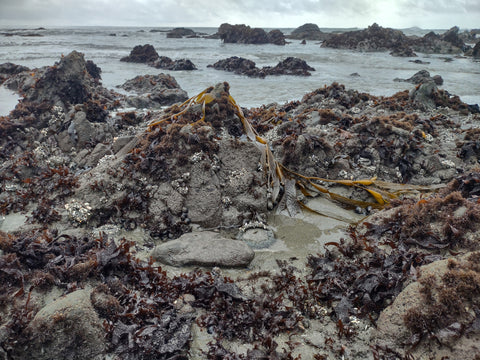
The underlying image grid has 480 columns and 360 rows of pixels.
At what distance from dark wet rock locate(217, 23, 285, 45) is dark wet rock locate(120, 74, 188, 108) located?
3176 centimetres

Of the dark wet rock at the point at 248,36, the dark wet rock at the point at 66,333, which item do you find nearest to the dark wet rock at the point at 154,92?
the dark wet rock at the point at 66,333

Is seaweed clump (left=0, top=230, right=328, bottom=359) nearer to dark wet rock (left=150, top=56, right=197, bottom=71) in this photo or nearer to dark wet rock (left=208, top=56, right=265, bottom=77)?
dark wet rock (left=208, top=56, right=265, bottom=77)

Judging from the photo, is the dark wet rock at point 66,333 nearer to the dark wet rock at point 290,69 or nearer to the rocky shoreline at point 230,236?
the rocky shoreline at point 230,236

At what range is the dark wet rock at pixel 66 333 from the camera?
2.32m

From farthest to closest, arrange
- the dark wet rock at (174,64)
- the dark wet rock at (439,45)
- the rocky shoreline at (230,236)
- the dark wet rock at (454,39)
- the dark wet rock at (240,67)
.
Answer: the dark wet rock at (454,39) → the dark wet rock at (439,45) → the dark wet rock at (174,64) → the dark wet rock at (240,67) → the rocky shoreline at (230,236)

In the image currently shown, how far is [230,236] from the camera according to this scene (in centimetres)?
452

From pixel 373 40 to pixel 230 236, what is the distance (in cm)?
3660

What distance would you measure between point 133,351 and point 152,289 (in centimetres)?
75

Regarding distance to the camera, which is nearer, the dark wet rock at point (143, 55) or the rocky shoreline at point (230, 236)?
the rocky shoreline at point (230, 236)

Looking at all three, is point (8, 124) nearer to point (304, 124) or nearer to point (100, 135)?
point (100, 135)

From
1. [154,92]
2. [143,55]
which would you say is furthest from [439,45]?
[154,92]

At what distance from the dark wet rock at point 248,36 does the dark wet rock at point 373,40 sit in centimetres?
850

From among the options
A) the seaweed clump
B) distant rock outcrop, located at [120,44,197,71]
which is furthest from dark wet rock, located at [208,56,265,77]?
the seaweed clump

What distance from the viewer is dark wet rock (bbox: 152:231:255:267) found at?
371 cm
